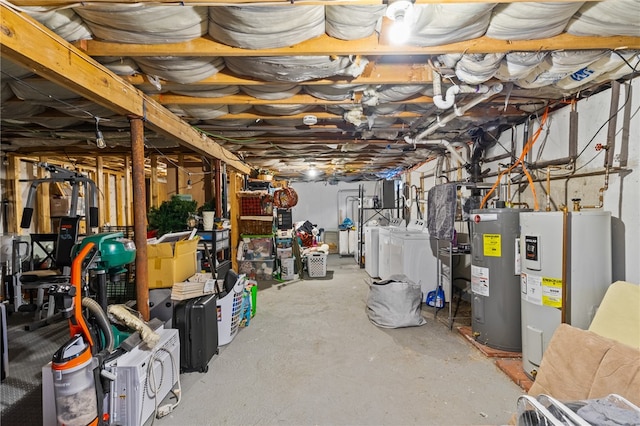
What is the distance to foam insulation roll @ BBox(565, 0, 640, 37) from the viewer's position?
1.52 metres

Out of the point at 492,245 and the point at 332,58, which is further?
the point at 492,245

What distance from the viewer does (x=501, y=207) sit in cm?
289

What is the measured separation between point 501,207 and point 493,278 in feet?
2.15

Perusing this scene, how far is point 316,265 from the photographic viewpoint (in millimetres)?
5867

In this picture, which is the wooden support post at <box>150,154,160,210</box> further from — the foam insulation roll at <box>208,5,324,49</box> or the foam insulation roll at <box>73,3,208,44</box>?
the foam insulation roll at <box>208,5,324,49</box>

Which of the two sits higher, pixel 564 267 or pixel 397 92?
pixel 397 92

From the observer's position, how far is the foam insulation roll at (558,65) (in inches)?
75.9


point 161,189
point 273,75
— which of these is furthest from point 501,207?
point 161,189

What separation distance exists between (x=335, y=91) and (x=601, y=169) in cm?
214

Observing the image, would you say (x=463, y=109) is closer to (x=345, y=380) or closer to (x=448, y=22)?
(x=448, y=22)

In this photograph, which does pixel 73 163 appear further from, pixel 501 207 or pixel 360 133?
pixel 501 207

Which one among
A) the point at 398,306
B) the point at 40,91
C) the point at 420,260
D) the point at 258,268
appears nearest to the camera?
the point at 40,91

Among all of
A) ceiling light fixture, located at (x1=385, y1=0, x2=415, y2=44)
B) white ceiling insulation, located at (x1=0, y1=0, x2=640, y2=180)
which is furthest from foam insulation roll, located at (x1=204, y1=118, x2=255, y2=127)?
ceiling light fixture, located at (x1=385, y1=0, x2=415, y2=44)

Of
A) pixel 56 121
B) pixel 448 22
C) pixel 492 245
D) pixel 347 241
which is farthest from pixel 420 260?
pixel 56 121
